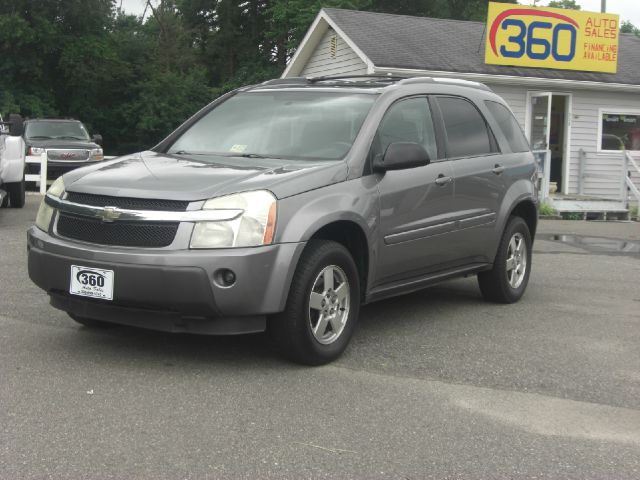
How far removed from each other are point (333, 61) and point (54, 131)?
7.25m

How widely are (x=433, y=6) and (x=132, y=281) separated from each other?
37.8 meters

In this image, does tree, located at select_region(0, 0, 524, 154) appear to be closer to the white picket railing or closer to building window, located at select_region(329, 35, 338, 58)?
building window, located at select_region(329, 35, 338, 58)

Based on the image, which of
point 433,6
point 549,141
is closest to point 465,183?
point 549,141

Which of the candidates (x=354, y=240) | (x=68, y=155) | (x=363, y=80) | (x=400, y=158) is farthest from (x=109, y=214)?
(x=68, y=155)

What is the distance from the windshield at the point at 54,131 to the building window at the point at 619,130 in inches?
503

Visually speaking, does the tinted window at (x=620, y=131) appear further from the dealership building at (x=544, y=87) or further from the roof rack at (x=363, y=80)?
the roof rack at (x=363, y=80)

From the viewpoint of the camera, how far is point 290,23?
3553cm

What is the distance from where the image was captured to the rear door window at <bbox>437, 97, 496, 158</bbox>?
6.25 m

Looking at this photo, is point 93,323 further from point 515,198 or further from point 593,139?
point 593,139

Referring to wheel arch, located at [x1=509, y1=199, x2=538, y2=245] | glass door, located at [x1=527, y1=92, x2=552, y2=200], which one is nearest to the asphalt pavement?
wheel arch, located at [x1=509, y1=199, x2=538, y2=245]

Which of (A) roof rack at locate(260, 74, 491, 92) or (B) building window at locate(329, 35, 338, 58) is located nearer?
(A) roof rack at locate(260, 74, 491, 92)

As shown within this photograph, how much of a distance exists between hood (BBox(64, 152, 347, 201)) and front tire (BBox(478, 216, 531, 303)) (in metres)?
2.30

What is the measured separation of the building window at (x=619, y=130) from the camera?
1922cm

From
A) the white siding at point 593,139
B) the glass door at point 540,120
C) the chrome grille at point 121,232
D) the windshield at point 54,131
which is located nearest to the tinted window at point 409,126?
the chrome grille at point 121,232
